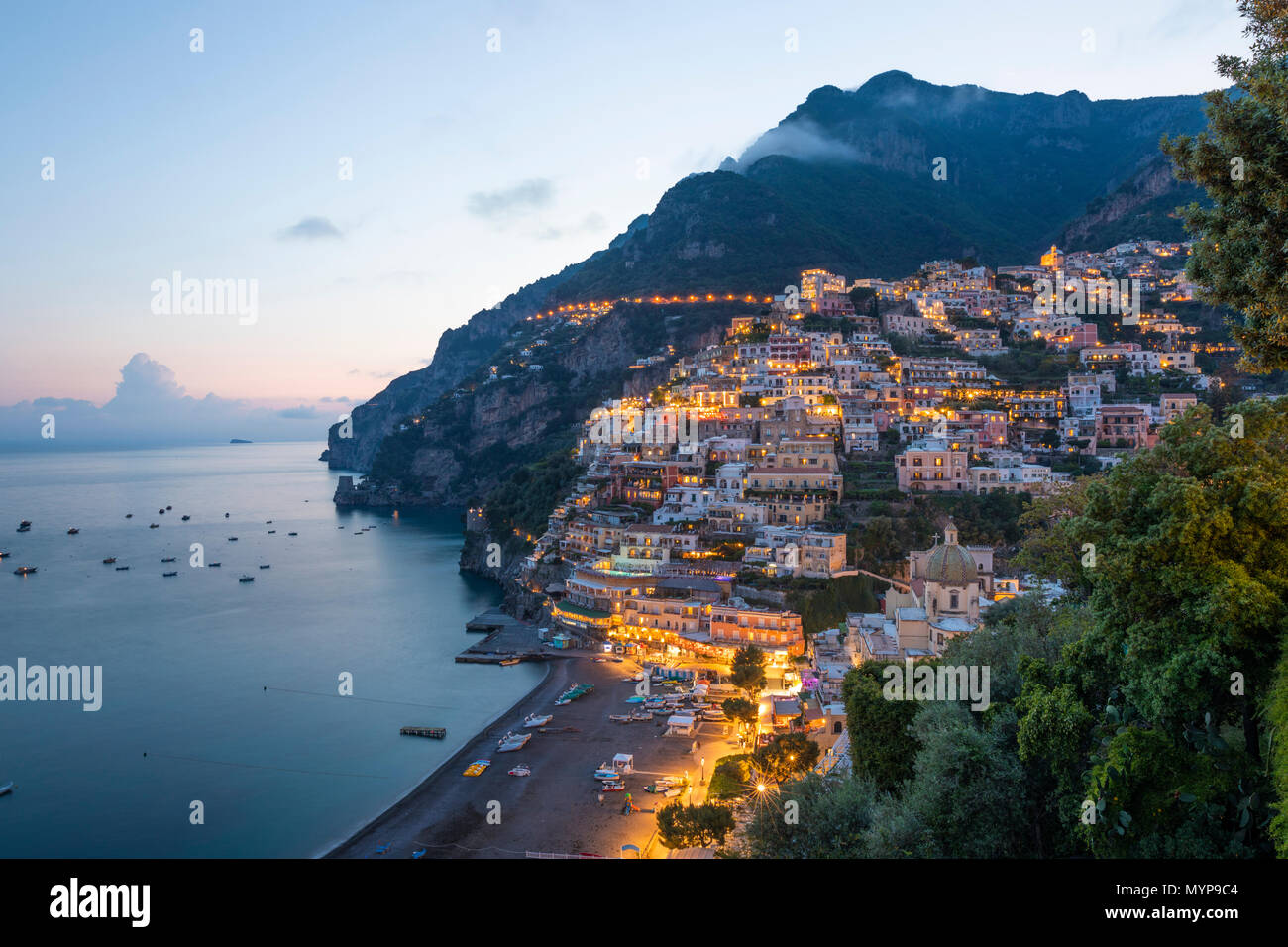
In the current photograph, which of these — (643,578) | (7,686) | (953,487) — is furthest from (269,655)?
(953,487)

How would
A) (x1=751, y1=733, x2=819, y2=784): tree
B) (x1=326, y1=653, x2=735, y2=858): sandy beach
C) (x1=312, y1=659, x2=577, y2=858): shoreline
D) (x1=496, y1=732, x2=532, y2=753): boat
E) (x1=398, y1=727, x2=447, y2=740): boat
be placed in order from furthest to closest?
(x1=398, y1=727, x2=447, y2=740): boat
(x1=496, y1=732, x2=532, y2=753): boat
(x1=312, y1=659, x2=577, y2=858): shoreline
(x1=326, y1=653, x2=735, y2=858): sandy beach
(x1=751, y1=733, x2=819, y2=784): tree

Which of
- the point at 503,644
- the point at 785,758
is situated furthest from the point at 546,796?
the point at 503,644

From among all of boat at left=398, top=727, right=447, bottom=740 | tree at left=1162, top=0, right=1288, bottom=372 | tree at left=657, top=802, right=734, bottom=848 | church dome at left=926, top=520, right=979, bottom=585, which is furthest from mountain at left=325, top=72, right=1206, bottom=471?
tree at left=1162, top=0, right=1288, bottom=372

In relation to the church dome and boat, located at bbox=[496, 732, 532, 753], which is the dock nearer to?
boat, located at bbox=[496, 732, 532, 753]

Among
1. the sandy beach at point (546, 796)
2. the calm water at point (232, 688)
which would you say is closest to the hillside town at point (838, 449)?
the sandy beach at point (546, 796)

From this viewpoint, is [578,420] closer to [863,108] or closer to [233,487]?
[233,487]

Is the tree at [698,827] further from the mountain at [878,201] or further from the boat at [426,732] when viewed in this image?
the mountain at [878,201]
